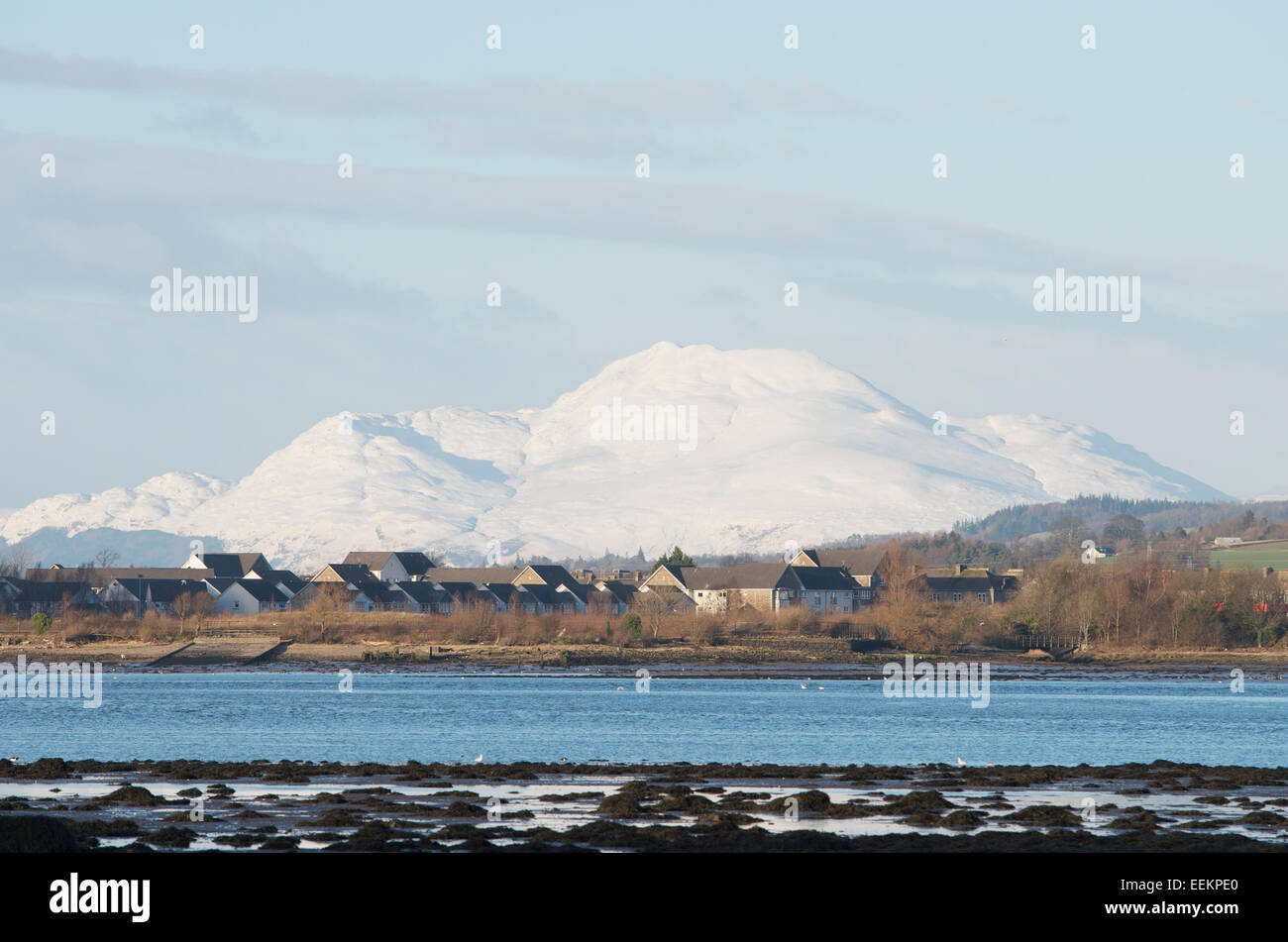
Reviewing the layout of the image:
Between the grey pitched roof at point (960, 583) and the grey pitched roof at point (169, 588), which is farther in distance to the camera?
the grey pitched roof at point (960, 583)

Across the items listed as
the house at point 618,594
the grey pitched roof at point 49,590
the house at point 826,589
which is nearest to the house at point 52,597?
the grey pitched roof at point 49,590

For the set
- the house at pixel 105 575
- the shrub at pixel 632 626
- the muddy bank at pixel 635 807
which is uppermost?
the house at pixel 105 575

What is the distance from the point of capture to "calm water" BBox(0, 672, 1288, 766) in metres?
60.7

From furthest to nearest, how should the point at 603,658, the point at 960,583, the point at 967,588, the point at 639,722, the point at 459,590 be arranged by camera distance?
the point at 960,583 < the point at 967,588 < the point at 459,590 < the point at 603,658 < the point at 639,722

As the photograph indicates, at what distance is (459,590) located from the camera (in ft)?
604

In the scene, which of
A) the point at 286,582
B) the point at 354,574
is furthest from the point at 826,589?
the point at 286,582

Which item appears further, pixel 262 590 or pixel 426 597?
pixel 426 597
